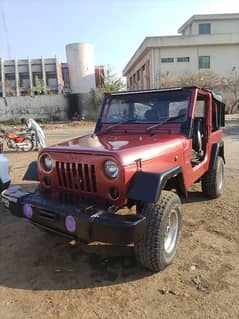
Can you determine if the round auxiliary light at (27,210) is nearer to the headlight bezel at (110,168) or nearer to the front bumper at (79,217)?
the front bumper at (79,217)

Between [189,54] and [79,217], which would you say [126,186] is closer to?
[79,217]

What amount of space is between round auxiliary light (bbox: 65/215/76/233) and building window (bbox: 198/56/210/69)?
30.2m

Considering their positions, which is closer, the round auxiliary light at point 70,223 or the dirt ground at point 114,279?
the dirt ground at point 114,279

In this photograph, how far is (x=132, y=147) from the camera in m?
2.96

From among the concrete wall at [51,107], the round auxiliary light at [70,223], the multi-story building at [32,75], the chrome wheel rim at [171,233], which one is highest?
the multi-story building at [32,75]

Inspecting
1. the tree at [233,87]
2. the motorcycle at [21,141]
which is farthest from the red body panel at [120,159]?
the tree at [233,87]

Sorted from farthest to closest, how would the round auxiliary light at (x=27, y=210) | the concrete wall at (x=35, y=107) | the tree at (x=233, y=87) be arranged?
the tree at (x=233, y=87) < the concrete wall at (x=35, y=107) < the round auxiliary light at (x=27, y=210)

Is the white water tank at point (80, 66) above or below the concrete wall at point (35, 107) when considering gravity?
above

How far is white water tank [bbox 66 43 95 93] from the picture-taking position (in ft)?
111

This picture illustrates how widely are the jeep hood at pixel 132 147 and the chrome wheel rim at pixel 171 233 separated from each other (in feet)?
2.21

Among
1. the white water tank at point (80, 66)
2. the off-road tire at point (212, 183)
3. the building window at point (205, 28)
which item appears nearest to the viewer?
the off-road tire at point (212, 183)

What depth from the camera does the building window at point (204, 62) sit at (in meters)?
29.7

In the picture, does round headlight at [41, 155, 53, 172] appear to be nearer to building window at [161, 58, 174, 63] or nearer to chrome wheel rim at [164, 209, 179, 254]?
chrome wheel rim at [164, 209, 179, 254]

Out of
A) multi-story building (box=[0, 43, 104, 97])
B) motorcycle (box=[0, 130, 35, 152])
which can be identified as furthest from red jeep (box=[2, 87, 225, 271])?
multi-story building (box=[0, 43, 104, 97])
